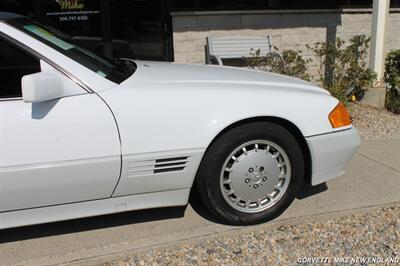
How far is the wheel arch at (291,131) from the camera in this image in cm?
322

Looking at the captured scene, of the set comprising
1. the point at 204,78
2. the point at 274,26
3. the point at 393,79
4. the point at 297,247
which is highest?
the point at 274,26

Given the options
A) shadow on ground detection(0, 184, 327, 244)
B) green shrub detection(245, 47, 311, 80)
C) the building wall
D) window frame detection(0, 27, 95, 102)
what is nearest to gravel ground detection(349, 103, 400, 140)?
green shrub detection(245, 47, 311, 80)

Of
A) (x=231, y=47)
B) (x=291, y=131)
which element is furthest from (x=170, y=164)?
(x=231, y=47)

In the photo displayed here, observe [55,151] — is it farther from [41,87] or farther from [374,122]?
[374,122]

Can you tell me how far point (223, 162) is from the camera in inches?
128

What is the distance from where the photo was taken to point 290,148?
3373mm

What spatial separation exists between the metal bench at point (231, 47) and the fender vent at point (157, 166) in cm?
450

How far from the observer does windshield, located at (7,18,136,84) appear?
3074 millimetres

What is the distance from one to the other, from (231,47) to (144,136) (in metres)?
4.88

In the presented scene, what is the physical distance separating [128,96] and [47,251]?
114 cm

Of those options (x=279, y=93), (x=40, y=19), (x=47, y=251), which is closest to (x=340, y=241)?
(x=279, y=93)

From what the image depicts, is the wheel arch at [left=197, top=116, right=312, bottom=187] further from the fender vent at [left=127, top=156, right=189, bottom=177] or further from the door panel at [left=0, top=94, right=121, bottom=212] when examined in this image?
the door panel at [left=0, top=94, right=121, bottom=212]

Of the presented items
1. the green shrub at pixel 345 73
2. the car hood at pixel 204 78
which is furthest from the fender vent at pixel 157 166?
the green shrub at pixel 345 73

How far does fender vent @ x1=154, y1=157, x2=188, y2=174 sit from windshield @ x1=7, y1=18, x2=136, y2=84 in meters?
0.58
